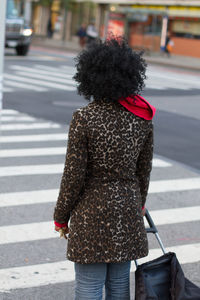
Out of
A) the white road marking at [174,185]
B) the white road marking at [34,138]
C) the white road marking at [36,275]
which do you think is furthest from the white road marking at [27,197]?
the white road marking at [34,138]

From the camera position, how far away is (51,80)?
20594mm

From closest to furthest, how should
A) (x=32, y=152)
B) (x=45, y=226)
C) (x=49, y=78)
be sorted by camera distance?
(x=45, y=226), (x=32, y=152), (x=49, y=78)

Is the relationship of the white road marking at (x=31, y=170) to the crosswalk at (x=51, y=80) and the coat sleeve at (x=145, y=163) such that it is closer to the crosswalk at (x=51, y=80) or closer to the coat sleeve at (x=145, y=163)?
the coat sleeve at (x=145, y=163)

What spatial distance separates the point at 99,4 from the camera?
4991 cm

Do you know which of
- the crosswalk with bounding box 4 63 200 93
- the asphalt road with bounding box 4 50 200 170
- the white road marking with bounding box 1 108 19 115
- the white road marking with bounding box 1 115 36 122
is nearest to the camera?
the asphalt road with bounding box 4 50 200 170

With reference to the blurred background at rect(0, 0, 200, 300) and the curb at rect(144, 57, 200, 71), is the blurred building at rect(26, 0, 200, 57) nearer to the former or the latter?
the curb at rect(144, 57, 200, 71)

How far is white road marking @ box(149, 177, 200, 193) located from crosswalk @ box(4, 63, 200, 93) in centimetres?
952

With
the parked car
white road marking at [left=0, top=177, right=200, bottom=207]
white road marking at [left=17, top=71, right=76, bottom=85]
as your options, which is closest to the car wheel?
the parked car

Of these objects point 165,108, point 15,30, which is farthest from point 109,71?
point 15,30

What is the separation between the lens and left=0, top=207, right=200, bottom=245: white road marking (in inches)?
230

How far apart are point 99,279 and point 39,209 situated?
360 centimetres

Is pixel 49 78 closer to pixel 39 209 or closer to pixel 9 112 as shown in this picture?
pixel 9 112

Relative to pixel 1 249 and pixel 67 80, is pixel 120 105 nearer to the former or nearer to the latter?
pixel 1 249

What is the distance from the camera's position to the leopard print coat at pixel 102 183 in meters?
3.16
